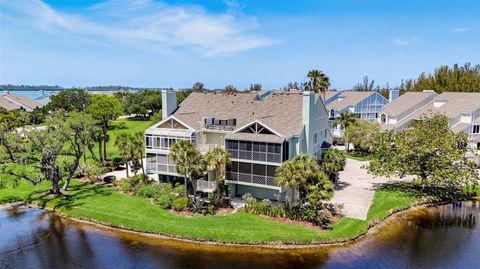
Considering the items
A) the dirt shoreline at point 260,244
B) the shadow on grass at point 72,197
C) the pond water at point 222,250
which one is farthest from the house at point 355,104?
the shadow on grass at point 72,197

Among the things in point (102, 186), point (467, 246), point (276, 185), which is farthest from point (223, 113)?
point (467, 246)

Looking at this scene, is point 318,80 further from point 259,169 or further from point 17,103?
point 17,103

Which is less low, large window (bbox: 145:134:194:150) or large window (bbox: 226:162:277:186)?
large window (bbox: 145:134:194:150)

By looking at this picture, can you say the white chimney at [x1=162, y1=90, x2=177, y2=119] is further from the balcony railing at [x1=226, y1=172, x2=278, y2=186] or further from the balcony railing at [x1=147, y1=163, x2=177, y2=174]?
the balcony railing at [x1=226, y1=172, x2=278, y2=186]

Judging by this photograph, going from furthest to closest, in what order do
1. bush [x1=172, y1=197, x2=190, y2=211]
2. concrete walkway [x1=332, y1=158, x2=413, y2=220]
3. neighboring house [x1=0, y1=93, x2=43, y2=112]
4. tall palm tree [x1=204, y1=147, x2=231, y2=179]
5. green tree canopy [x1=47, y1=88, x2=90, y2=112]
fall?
neighboring house [x1=0, y1=93, x2=43, y2=112] < green tree canopy [x1=47, y1=88, x2=90, y2=112] < concrete walkway [x1=332, y1=158, x2=413, y2=220] < bush [x1=172, y1=197, x2=190, y2=211] < tall palm tree [x1=204, y1=147, x2=231, y2=179]

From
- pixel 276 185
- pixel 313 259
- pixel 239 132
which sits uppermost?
pixel 239 132

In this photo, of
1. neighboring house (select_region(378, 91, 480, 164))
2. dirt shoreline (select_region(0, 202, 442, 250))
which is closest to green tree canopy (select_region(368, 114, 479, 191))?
dirt shoreline (select_region(0, 202, 442, 250))

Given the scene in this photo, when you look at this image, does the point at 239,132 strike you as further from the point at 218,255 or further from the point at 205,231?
the point at 218,255

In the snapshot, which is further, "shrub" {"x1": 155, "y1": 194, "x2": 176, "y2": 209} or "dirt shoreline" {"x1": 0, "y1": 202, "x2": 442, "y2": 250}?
"shrub" {"x1": 155, "y1": 194, "x2": 176, "y2": 209}

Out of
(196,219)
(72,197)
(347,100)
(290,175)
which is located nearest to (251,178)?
(290,175)
